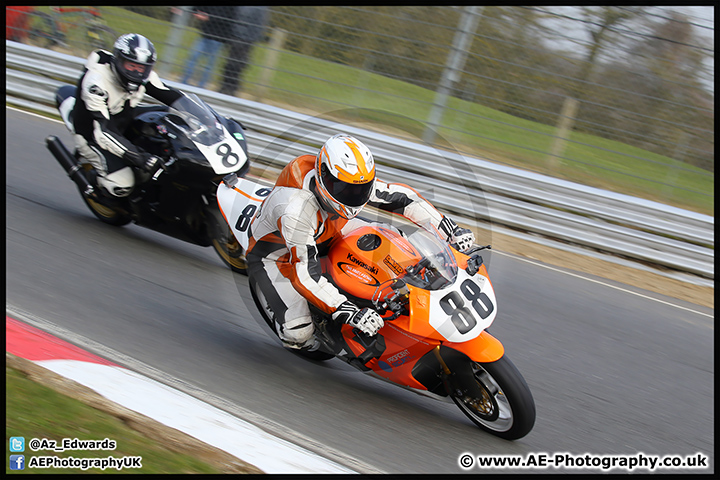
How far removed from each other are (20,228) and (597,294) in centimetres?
547

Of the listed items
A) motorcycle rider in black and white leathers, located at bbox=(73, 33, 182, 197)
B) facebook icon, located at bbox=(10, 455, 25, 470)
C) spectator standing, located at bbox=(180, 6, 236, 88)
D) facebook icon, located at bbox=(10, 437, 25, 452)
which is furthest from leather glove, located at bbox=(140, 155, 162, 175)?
spectator standing, located at bbox=(180, 6, 236, 88)

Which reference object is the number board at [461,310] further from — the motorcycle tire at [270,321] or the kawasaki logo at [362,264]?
the motorcycle tire at [270,321]

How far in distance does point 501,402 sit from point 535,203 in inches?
196

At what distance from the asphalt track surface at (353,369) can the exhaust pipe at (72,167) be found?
386 mm

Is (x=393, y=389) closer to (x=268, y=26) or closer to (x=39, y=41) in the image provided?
(x=268, y=26)

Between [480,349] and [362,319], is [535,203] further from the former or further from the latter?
[362,319]

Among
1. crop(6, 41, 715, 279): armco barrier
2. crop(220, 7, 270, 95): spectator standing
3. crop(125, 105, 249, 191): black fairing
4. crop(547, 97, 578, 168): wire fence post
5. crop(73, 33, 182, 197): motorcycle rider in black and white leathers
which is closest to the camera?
crop(125, 105, 249, 191): black fairing

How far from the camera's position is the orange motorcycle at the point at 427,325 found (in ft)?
11.4

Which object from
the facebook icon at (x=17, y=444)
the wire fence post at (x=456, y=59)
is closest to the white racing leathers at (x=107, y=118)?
the facebook icon at (x=17, y=444)

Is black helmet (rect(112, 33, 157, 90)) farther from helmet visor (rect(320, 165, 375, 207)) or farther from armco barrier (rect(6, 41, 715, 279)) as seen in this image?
helmet visor (rect(320, 165, 375, 207))

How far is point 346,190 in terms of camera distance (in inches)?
143

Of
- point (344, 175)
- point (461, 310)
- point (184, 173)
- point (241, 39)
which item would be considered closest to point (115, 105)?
point (184, 173)

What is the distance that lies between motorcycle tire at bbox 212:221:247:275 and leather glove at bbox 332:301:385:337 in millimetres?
2189

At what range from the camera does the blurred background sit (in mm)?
8328
